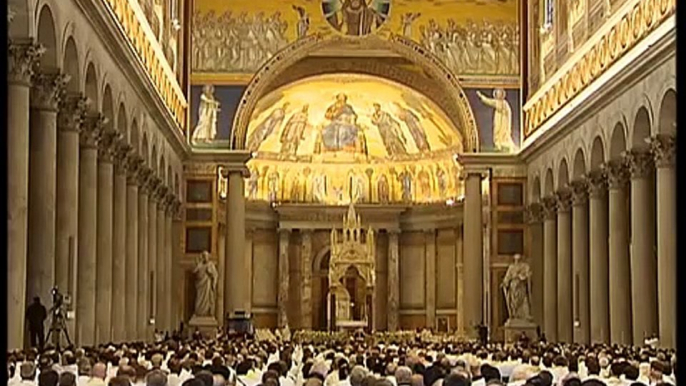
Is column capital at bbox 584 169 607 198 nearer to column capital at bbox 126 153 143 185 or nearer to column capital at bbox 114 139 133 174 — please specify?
column capital at bbox 126 153 143 185

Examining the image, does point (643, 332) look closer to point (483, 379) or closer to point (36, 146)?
point (36, 146)

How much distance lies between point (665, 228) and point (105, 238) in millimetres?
14302

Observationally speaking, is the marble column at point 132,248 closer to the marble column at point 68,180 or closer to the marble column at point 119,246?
the marble column at point 119,246

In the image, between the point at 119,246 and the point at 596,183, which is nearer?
A: the point at 119,246

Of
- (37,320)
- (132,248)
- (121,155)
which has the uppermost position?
(121,155)

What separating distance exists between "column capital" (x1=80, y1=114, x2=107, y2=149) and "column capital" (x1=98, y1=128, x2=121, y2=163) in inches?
33.4

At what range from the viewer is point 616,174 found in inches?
1558

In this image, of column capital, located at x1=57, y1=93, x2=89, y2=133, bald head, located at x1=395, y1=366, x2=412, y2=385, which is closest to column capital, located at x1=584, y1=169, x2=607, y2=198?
column capital, located at x1=57, y1=93, x2=89, y2=133

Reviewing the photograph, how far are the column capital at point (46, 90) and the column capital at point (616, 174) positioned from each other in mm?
18015

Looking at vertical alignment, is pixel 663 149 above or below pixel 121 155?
below

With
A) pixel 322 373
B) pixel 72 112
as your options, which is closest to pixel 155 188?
pixel 72 112

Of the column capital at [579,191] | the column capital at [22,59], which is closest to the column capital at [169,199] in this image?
the column capital at [579,191]

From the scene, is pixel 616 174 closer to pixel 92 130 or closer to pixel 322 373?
pixel 92 130

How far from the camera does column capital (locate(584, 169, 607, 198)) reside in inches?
1656
